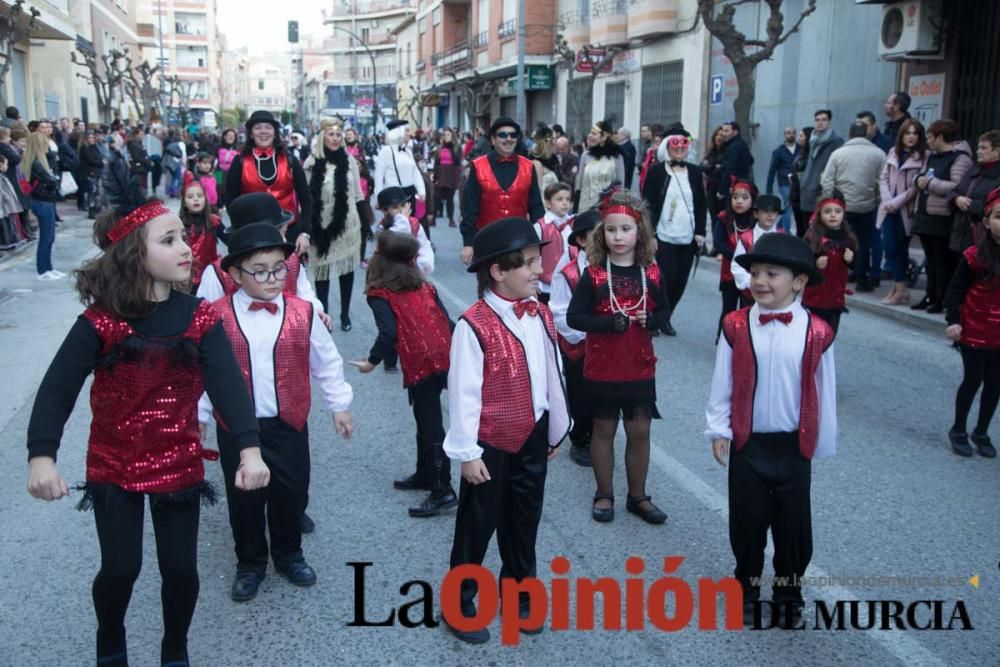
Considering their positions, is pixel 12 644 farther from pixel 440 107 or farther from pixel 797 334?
pixel 440 107

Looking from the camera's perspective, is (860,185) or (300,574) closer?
(300,574)

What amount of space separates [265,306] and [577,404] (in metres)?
2.35

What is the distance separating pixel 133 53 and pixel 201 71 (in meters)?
51.8

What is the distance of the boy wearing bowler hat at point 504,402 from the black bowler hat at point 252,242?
33.0 inches

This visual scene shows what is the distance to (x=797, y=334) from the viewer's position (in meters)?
3.54

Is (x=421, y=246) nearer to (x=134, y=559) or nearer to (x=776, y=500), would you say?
(x=776, y=500)

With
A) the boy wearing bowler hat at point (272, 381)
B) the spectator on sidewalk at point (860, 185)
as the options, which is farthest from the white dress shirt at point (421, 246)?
the spectator on sidewalk at point (860, 185)

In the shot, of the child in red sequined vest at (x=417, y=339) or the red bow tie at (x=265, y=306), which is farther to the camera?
the child in red sequined vest at (x=417, y=339)

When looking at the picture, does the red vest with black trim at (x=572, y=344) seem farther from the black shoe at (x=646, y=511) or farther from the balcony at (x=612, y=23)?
the balcony at (x=612, y=23)

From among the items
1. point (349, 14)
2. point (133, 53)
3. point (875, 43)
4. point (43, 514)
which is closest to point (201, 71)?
point (349, 14)

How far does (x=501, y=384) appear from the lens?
3500mm

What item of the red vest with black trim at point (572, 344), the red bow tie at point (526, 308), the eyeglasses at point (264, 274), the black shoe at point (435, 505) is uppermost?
the eyeglasses at point (264, 274)

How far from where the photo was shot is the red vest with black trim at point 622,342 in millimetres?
4590

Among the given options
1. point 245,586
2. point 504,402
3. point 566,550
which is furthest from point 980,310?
point 245,586
